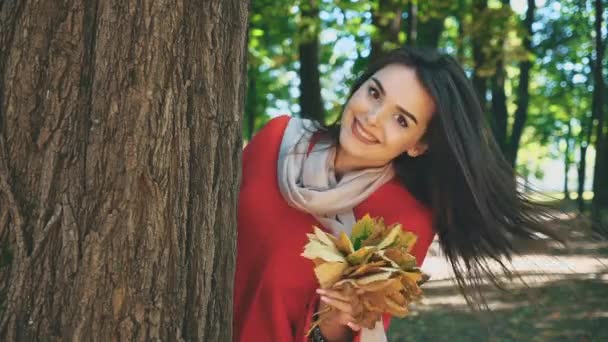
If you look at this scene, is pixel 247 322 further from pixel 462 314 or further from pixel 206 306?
pixel 462 314

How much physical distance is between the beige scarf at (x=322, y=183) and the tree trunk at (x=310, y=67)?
7882mm

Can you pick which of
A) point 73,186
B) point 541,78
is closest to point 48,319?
point 73,186

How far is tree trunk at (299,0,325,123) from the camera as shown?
10797 millimetres

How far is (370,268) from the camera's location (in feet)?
7.11

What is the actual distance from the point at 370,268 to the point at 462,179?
3.33 feet

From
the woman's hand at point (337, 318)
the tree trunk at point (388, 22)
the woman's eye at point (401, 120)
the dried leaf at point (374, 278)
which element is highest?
the tree trunk at point (388, 22)

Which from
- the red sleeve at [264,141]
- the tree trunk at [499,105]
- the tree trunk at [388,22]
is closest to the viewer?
the red sleeve at [264,141]

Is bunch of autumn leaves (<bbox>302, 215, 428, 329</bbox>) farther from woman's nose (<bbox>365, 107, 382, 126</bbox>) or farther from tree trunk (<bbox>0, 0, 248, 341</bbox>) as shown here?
woman's nose (<bbox>365, 107, 382, 126</bbox>)

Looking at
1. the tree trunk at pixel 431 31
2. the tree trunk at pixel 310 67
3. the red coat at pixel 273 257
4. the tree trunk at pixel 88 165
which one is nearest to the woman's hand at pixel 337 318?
the red coat at pixel 273 257

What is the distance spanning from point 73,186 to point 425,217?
1602mm

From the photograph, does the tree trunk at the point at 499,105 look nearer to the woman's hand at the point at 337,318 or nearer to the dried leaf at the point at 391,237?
the woman's hand at the point at 337,318

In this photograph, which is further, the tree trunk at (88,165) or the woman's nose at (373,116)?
the woman's nose at (373,116)

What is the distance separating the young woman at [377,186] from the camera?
2.86 m

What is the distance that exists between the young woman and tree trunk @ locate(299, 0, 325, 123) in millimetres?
7802
